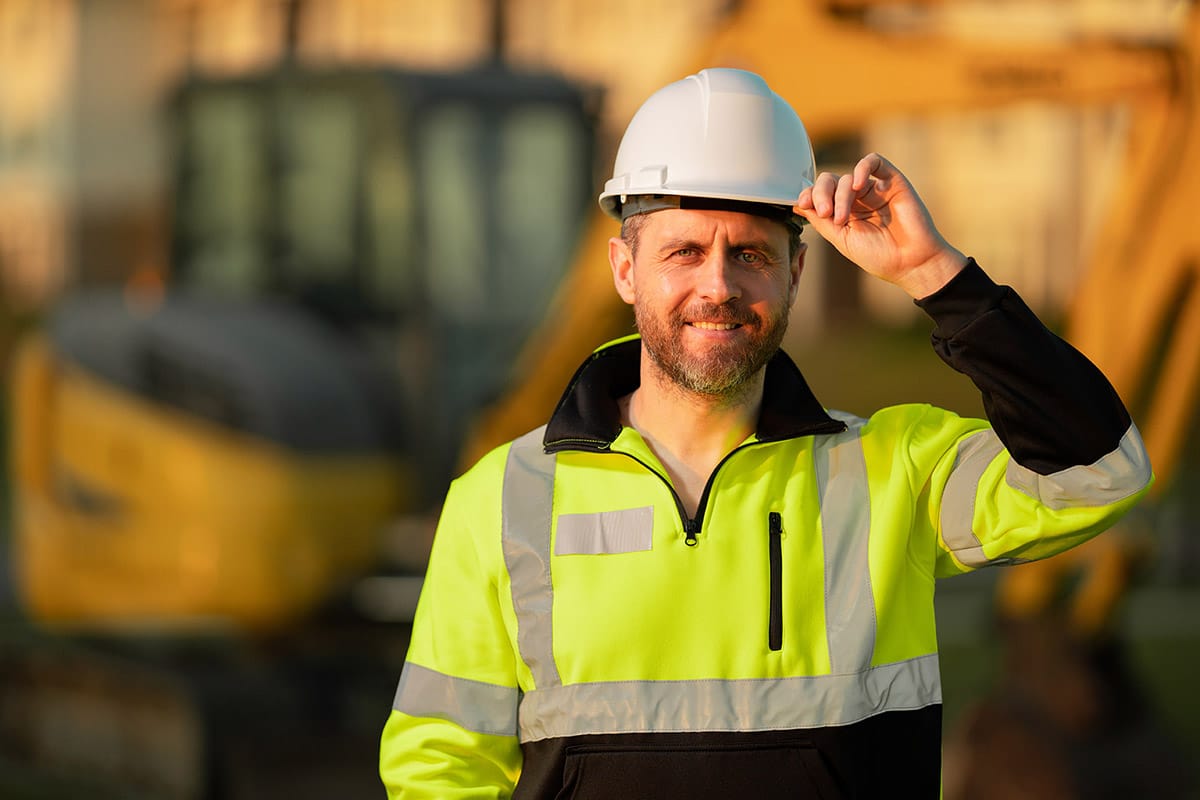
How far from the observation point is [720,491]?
232 centimetres

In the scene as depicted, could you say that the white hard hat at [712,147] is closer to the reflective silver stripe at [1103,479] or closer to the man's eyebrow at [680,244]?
the man's eyebrow at [680,244]

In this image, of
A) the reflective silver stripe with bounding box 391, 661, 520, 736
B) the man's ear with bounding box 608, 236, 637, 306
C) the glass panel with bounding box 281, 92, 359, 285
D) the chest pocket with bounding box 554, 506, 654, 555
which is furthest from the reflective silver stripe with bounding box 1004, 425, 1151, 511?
Result: the glass panel with bounding box 281, 92, 359, 285

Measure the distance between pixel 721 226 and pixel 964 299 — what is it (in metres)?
0.34

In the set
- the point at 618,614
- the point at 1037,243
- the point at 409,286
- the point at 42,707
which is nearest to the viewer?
the point at 618,614

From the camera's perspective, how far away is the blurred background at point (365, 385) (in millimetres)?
6090

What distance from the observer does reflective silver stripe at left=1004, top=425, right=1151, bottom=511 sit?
214cm

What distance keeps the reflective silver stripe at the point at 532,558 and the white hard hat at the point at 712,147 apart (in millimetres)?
389

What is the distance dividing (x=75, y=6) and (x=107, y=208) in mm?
3473

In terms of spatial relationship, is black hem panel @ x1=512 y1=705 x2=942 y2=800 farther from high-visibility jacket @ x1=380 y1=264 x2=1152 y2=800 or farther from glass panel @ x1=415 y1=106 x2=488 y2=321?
glass panel @ x1=415 y1=106 x2=488 y2=321

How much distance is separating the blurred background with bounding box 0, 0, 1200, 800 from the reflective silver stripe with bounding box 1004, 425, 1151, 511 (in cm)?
368

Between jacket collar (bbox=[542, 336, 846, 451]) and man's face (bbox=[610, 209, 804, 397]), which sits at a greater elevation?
man's face (bbox=[610, 209, 804, 397])

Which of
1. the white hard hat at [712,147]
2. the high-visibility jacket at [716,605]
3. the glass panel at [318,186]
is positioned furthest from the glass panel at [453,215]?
the high-visibility jacket at [716,605]

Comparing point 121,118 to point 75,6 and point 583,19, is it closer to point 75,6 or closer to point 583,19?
point 75,6

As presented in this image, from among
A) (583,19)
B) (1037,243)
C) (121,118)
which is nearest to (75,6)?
(121,118)
